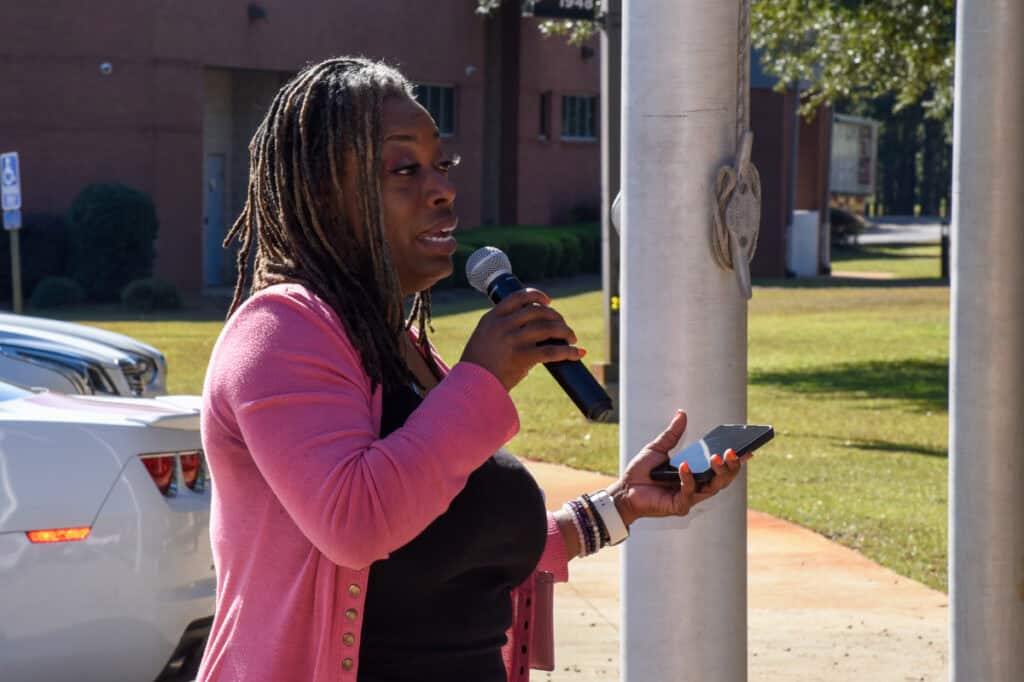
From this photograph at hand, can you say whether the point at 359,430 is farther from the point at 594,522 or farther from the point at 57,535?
the point at 57,535

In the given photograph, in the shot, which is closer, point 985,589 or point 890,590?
point 985,589

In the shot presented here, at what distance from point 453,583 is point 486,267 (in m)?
0.54

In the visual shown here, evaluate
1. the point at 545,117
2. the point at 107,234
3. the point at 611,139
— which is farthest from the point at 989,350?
the point at 545,117

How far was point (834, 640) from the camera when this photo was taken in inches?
274

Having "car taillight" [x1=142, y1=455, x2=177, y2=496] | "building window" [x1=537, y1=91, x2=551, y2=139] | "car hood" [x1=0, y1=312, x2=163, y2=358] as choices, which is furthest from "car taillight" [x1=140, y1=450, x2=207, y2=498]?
"building window" [x1=537, y1=91, x2=551, y2=139]

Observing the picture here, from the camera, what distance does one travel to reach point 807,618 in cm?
740

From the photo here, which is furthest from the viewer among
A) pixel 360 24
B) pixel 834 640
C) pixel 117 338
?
pixel 360 24

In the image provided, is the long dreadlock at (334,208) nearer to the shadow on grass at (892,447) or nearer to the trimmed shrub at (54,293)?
the shadow on grass at (892,447)

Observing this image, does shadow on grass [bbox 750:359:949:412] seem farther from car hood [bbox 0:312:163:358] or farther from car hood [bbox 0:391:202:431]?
car hood [bbox 0:391:202:431]

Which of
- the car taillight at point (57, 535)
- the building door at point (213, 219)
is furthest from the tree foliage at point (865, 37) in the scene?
the building door at point (213, 219)

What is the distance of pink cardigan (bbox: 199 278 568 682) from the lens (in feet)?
6.95

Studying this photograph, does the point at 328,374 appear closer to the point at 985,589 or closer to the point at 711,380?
the point at 711,380

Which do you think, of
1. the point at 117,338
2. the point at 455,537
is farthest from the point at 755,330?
the point at 455,537

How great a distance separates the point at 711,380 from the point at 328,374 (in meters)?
1.83
